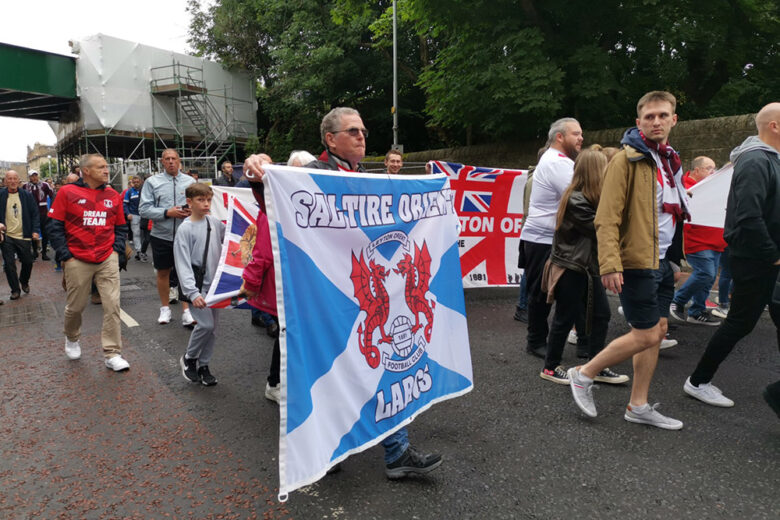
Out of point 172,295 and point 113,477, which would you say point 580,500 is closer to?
point 113,477

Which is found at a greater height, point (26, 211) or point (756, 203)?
point (756, 203)

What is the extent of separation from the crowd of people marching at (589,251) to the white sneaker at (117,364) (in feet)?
0.07

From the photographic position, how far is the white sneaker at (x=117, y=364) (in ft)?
15.8

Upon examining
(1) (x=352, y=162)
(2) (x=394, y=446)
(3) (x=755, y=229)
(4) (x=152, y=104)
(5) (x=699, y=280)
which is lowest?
(2) (x=394, y=446)

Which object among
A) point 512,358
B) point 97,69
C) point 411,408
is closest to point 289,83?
point 97,69

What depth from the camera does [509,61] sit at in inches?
496

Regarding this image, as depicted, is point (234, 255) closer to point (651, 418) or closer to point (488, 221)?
point (651, 418)

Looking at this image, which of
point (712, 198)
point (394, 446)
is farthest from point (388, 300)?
point (712, 198)

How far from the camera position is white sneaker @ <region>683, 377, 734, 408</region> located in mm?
3875

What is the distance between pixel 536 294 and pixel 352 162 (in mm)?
2520

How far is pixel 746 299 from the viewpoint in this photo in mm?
3611

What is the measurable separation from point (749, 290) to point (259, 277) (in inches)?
123

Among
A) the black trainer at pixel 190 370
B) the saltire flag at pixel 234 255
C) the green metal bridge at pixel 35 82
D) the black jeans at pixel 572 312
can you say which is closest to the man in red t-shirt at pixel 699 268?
the black jeans at pixel 572 312

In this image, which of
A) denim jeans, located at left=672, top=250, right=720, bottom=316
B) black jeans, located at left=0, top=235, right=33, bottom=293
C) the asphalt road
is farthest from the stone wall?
black jeans, located at left=0, top=235, right=33, bottom=293
